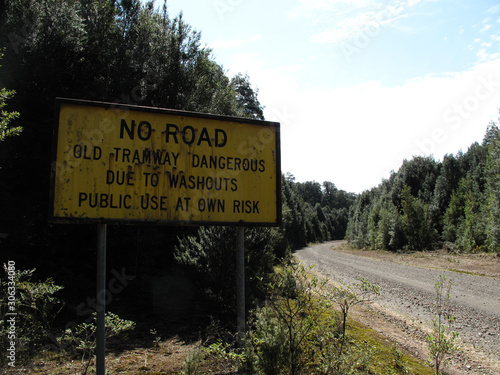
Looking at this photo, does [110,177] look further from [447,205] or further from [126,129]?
[447,205]

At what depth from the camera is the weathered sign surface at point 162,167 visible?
3.04 metres

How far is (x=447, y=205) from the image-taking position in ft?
126

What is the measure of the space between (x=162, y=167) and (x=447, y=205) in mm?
42376

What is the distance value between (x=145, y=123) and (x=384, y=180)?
193 feet

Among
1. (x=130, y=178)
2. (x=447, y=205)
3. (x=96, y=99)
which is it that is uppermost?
(x=96, y=99)

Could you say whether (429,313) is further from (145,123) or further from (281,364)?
(145,123)

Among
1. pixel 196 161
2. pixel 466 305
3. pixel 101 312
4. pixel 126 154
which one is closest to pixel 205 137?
pixel 196 161

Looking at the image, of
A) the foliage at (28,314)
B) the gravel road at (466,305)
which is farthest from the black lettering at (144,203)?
the gravel road at (466,305)

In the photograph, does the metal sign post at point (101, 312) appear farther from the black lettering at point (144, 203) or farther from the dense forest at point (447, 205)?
the dense forest at point (447, 205)

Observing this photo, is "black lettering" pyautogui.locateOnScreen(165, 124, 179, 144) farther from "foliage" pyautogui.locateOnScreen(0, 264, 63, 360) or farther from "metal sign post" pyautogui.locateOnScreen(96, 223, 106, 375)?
"foliage" pyautogui.locateOnScreen(0, 264, 63, 360)

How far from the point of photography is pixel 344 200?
15088cm

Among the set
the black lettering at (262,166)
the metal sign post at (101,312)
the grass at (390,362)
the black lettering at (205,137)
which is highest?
the black lettering at (205,137)

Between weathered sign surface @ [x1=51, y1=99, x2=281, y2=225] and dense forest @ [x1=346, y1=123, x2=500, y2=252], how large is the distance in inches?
975

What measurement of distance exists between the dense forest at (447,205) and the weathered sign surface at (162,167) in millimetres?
24769
